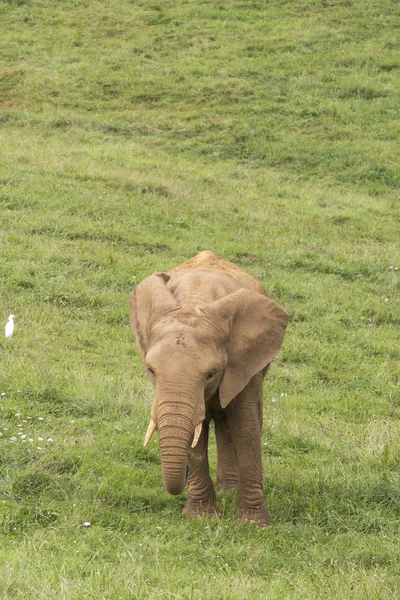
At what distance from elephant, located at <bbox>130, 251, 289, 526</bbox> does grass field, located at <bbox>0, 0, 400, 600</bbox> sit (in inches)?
18.5

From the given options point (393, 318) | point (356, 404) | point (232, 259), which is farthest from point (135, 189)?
point (356, 404)

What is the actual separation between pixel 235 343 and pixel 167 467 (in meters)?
1.41

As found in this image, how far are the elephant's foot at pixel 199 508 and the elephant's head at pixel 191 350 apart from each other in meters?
1.14

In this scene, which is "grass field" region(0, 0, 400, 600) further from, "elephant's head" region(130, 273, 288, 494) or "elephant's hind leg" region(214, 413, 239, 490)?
"elephant's head" region(130, 273, 288, 494)

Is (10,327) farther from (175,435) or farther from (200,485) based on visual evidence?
(175,435)

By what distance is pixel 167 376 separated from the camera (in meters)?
6.31

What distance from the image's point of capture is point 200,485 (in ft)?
24.6

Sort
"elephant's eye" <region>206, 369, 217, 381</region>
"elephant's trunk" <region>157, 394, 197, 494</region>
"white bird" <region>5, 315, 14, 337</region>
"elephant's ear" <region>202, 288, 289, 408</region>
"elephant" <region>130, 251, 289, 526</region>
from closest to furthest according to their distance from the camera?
"elephant's trunk" <region>157, 394, 197, 494</region>, "elephant" <region>130, 251, 289, 526</region>, "elephant's eye" <region>206, 369, 217, 381</region>, "elephant's ear" <region>202, 288, 289, 408</region>, "white bird" <region>5, 315, 14, 337</region>

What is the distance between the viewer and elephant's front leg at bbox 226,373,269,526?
747 centimetres

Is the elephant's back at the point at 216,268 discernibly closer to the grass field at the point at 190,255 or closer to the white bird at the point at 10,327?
the grass field at the point at 190,255

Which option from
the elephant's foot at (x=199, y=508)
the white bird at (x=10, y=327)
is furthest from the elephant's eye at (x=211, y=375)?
the white bird at (x=10, y=327)

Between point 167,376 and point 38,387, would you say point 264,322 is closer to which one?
point 167,376

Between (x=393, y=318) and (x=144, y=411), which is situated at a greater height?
(x=144, y=411)

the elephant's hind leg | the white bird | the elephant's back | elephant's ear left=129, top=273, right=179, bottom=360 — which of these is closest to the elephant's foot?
the elephant's hind leg
